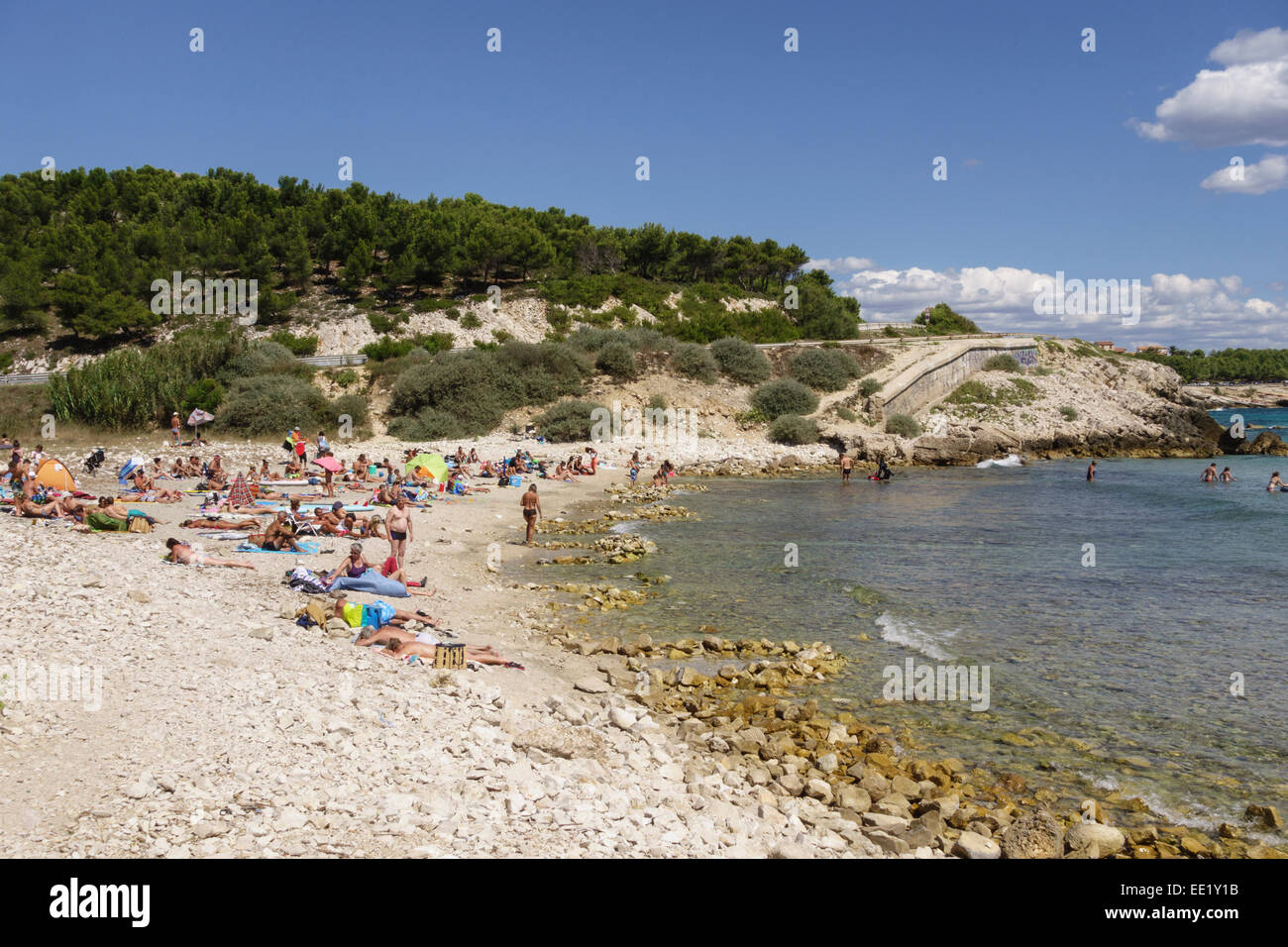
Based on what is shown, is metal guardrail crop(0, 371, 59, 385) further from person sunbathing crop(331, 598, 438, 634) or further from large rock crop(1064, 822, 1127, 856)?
large rock crop(1064, 822, 1127, 856)

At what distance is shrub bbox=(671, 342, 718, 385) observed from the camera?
42781mm

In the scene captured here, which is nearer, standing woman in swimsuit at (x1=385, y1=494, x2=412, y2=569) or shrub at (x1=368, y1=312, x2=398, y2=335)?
standing woman in swimsuit at (x1=385, y1=494, x2=412, y2=569)

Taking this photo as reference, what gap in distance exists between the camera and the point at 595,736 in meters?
7.75

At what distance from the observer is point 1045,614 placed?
13.6 metres

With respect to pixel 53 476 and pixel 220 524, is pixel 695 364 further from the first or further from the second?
pixel 53 476

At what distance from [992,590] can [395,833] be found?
1296 centimetres

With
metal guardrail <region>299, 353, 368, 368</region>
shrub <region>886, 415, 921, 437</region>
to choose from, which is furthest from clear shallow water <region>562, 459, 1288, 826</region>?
metal guardrail <region>299, 353, 368, 368</region>

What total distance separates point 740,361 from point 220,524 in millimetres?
32718

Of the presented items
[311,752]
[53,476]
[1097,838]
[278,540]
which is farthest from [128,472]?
[1097,838]

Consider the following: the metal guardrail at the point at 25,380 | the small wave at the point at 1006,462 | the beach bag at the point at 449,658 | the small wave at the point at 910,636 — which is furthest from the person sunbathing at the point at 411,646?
the small wave at the point at 1006,462

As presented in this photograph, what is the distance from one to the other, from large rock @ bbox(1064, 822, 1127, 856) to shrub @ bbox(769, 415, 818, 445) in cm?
3284

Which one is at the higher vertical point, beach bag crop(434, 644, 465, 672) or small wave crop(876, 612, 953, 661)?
beach bag crop(434, 644, 465, 672)
